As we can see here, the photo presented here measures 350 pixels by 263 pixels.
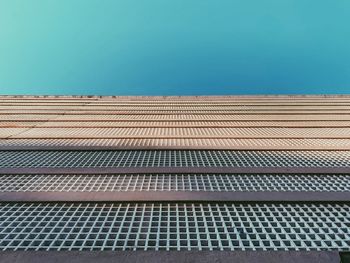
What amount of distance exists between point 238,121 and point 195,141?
657 cm

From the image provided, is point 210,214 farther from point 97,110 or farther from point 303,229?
point 97,110

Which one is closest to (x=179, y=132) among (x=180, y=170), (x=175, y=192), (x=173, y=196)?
(x=180, y=170)

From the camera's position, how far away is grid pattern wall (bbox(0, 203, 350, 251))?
19.2 feet

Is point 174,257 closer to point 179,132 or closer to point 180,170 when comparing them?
point 180,170

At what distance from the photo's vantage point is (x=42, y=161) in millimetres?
11867

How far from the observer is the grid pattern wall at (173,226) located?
5867mm

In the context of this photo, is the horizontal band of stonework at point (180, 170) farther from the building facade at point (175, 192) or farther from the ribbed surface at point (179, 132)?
the ribbed surface at point (179, 132)

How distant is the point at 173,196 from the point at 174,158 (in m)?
4.29

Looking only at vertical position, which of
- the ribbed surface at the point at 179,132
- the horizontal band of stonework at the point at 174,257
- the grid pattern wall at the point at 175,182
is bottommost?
the ribbed surface at the point at 179,132

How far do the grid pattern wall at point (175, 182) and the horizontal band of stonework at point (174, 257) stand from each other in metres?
3.44

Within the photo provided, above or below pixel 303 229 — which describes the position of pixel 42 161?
below

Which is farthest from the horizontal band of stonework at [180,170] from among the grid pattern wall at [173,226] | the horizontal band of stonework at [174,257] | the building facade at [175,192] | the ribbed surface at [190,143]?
the horizontal band of stonework at [174,257]

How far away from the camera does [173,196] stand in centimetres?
818

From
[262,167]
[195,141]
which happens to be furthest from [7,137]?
[262,167]
